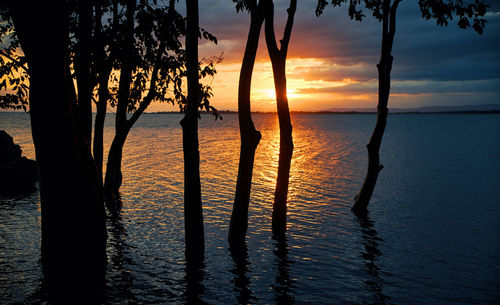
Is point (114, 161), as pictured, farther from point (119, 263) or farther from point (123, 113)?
point (119, 263)

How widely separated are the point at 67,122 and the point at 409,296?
32.5ft

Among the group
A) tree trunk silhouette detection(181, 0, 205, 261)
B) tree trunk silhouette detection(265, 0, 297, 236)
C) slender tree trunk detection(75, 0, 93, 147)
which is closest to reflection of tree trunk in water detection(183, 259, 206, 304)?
tree trunk silhouette detection(181, 0, 205, 261)

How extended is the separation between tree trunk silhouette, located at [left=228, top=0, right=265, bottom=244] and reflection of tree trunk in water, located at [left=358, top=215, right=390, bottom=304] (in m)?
4.46

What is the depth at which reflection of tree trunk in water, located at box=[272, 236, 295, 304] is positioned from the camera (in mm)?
10250

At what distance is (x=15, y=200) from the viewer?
21406mm

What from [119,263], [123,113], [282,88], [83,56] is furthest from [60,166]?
[123,113]

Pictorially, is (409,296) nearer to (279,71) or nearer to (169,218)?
(279,71)

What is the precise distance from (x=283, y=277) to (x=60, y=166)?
7058 millimetres

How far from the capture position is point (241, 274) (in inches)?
463

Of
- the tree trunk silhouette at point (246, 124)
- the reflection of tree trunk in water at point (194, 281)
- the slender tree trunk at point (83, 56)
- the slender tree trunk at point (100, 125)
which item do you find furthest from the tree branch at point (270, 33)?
the slender tree trunk at point (100, 125)

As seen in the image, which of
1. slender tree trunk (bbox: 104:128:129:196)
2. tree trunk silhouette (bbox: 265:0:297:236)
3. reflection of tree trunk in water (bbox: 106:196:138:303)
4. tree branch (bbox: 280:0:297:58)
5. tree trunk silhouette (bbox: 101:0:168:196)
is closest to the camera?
reflection of tree trunk in water (bbox: 106:196:138:303)

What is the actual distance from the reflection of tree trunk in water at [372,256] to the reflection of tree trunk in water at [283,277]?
2.29 metres

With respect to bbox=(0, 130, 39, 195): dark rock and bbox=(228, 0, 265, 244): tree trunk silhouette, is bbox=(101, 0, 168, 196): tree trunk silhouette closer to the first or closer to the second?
bbox=(0, 130, 39, 195): dark rock

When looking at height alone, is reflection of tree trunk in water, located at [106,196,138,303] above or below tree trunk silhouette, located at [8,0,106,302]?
below
